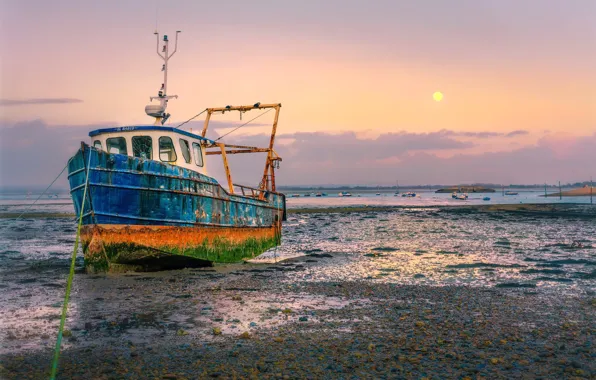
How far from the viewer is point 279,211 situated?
24.8 m

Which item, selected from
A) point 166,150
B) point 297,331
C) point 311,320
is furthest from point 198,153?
point 297,331

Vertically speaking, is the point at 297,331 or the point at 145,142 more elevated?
the point at 145,142

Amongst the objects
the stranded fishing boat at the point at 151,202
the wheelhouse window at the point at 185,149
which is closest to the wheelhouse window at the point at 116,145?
the stranded fishing boat at the point at 151,202

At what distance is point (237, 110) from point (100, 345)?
17.7 m

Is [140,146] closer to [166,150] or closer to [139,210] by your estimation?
[166,150]

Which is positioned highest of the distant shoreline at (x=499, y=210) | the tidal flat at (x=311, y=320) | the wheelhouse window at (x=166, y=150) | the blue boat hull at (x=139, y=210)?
the wheelhouse window at (x=166, y=150)

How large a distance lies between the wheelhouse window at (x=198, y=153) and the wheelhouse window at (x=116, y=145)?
2.44m

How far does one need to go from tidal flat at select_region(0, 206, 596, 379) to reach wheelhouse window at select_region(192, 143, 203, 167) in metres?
3.95

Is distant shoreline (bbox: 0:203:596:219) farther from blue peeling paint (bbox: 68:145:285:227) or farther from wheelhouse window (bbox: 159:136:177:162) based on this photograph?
blue peeling paint (bbox: 68:145:285:227)

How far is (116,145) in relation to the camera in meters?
16.1

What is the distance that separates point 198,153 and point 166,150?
6.15 ft

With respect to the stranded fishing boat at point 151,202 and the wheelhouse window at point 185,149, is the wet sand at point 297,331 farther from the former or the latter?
the wheelhouse window at point 185,149

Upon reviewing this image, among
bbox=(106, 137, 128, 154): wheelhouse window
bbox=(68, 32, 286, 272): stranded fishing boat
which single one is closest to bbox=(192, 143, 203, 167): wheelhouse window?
bbox=(68, 32, 286, 272): stranded fishing boat

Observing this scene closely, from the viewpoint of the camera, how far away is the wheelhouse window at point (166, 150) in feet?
52.9
